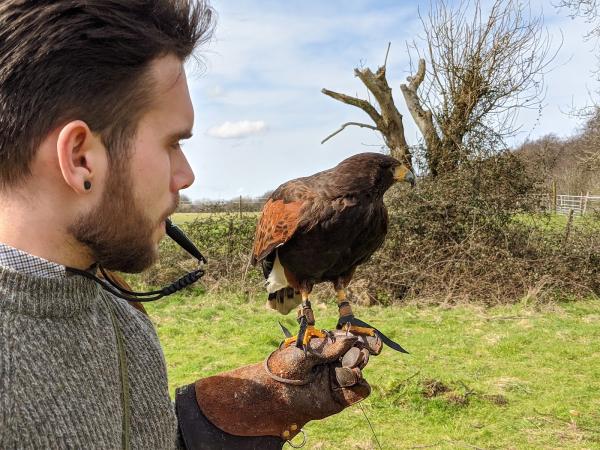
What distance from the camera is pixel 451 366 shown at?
680 centimetres

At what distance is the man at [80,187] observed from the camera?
106 cm

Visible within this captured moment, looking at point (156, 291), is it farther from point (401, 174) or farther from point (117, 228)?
point (401, 174)

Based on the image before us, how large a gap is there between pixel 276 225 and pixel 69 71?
2520mm

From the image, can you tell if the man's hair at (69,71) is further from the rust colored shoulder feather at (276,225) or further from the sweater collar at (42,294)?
the rust colored shoulder feather at (276,225)

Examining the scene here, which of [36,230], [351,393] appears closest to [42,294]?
[36,230]

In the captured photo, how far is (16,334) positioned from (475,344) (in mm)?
7432

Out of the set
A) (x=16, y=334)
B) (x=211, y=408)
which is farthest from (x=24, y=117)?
(x=211, y=408)


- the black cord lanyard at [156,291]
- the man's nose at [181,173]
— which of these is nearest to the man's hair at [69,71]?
the man's nose at [181,173]

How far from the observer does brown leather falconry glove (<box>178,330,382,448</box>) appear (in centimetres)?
205

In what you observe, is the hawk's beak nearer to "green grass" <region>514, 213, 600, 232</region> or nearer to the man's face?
the man's face

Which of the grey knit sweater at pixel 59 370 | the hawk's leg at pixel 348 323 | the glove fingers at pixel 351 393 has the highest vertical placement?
the grey knit sweater at pixel 59 370

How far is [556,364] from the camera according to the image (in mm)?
6910

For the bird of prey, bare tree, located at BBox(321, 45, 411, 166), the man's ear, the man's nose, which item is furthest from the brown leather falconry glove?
bare tree, located at BBox(321, 45, 411, 166)

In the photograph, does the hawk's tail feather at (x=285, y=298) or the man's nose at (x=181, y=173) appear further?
the hawk's tail feather at (x=285, y=298)
